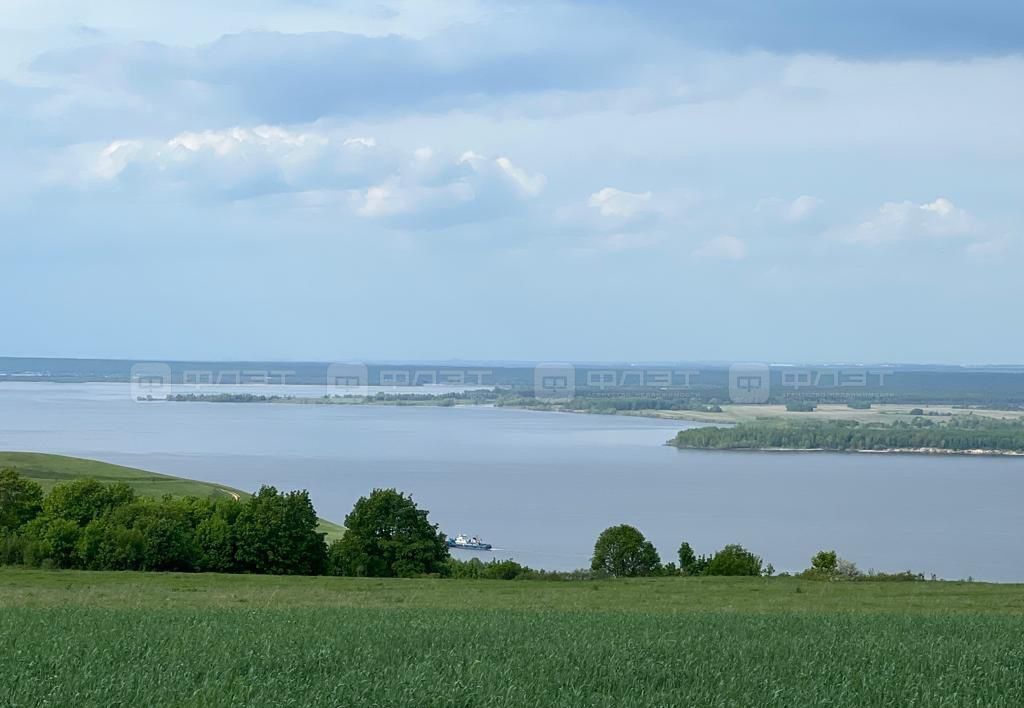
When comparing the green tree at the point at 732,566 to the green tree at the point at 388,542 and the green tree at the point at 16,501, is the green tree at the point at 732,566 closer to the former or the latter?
the green tree at the point at 388,542

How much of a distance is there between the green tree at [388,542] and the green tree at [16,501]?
7007 mm

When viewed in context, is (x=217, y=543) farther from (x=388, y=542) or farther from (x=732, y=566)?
(x=732, y=566)

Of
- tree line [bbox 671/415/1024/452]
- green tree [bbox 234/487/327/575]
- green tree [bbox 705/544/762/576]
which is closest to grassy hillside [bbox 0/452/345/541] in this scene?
green tree [bbox 234/487/327/575]

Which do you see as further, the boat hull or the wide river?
the wide river

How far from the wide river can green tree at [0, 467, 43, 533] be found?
1738 centimetres

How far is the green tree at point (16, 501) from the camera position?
84.2 feet

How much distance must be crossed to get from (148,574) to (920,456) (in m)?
85.3

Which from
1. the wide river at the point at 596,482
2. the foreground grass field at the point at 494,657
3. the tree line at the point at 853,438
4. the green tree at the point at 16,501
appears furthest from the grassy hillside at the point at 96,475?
the tree line at the point at 853,438

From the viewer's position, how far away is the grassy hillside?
4719 cm

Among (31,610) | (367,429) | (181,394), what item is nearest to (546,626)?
(31,610)

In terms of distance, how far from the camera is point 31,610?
11086 millimetres

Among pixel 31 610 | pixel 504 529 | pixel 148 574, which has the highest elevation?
pixel 31 610

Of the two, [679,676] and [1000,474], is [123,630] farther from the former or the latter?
[1000,474]

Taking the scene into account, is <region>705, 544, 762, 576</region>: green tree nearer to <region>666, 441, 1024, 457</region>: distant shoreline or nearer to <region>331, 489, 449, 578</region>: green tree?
<region>331, 489, 449, 578</region>: green tree
